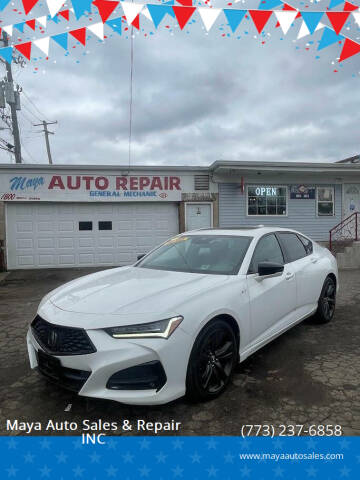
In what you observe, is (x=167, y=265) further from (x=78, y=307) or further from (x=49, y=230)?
(x=49, y=230)

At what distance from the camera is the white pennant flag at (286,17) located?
4926mm

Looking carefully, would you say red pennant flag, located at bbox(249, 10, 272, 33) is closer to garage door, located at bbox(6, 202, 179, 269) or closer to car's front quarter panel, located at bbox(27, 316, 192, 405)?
car's front quarter panel, located at bbox(27, 316, 192, 405)

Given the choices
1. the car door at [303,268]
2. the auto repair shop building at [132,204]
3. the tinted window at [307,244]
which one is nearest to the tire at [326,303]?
the car door at [303,268]

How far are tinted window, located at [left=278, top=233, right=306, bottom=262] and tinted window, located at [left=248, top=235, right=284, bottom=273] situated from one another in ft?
0.65

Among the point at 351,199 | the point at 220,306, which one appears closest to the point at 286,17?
the point at 220,306

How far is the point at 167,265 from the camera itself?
3760 millimetres

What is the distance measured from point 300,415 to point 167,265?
1.97 m

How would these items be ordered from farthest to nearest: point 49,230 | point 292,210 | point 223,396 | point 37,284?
point 292,210 < point 49,230 < point 37,284 < point 223,396

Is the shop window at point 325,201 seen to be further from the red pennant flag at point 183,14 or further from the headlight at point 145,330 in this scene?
the headlight at point 145,330

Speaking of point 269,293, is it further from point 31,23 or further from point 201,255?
point 31,23

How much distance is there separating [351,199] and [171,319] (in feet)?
43.0

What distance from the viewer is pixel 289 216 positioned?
1275cm

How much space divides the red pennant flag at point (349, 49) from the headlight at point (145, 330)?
5.51 m

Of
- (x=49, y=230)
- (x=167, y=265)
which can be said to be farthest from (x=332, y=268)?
(x=49, y=230)
